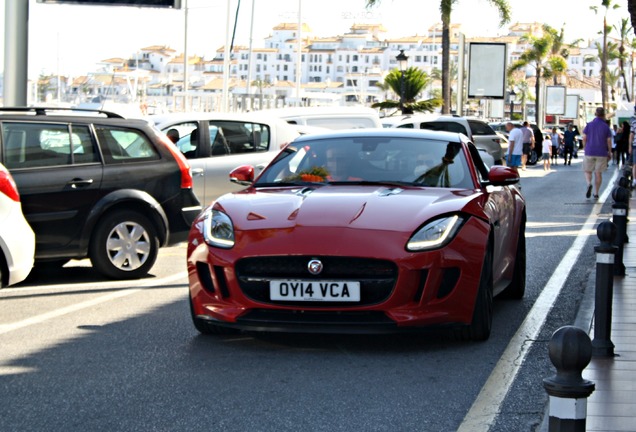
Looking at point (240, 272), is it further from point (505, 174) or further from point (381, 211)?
point (505, 174)

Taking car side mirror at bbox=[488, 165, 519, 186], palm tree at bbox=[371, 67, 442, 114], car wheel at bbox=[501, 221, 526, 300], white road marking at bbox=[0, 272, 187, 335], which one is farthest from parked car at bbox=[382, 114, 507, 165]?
palm tree at bbox=[371, 67, 442, 114]

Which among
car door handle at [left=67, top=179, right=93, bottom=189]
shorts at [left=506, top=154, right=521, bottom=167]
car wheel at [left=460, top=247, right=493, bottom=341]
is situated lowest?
car wheel at [left=460, top=247, right=493, bottom=341]

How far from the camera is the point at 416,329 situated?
23.4 feet

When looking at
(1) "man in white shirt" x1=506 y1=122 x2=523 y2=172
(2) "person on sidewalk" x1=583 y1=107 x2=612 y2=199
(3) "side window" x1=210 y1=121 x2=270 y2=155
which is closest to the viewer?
(3) "side window" x1=210 y1=121 x2=270 y2=155

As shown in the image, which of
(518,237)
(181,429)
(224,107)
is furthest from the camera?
(224,107)

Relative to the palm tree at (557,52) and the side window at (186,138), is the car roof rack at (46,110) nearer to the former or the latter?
the side window at (186,138)

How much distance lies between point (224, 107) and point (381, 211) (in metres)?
59.0

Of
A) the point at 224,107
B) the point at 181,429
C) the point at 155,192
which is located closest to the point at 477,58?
the point at 224,107

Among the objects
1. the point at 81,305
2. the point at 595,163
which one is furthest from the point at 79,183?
the point at 595,163

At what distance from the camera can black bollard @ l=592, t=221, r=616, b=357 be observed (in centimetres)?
719

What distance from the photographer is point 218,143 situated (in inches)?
605

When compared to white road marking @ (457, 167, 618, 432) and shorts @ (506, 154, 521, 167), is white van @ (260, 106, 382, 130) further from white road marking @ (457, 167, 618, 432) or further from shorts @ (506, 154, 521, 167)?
shorts @ (506, 154, 521, 167)

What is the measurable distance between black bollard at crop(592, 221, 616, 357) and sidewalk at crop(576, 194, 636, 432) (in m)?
0.10

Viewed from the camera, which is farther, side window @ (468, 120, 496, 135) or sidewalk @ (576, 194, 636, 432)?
side window @ (468, 120, 496, 135)
